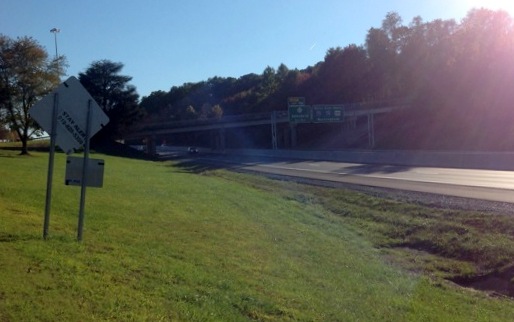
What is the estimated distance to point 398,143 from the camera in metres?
79.9

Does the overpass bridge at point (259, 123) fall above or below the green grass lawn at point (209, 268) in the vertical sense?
above

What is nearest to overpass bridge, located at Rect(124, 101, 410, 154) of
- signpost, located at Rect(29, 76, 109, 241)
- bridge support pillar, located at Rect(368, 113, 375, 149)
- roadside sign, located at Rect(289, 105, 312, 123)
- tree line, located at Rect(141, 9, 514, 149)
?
bridge support pillar, located at Rect(368, 113, 375, 149)

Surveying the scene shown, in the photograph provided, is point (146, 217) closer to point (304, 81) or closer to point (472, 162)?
point (472, 162)

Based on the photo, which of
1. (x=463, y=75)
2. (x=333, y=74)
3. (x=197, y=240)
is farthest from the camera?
(x=333, y=74)

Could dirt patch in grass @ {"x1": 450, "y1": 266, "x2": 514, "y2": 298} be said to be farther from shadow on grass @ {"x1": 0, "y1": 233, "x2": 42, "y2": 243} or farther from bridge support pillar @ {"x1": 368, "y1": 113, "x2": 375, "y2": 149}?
bridge support pillar @ {"x1": 368, "y1": 113, "x2": 375, "y2": 149}

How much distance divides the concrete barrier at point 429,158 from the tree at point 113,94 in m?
26.9

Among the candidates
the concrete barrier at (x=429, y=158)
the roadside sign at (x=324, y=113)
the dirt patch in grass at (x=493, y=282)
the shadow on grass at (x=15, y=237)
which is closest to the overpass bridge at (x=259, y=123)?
the roadside sign at (x=324, y=113)

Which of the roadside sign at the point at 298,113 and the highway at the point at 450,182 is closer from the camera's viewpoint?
the highway at the point at 450,182

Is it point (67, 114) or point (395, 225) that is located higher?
point (67, 114)

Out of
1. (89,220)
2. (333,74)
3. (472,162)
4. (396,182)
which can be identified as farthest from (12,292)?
(333,74)

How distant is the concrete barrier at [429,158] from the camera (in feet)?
145

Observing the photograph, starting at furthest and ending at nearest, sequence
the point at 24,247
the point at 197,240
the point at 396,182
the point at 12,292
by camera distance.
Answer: the point at 396,182 → the point at 197,240 → the point at 24,247 → the point at 12,292

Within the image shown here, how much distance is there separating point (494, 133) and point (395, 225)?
4935 cm

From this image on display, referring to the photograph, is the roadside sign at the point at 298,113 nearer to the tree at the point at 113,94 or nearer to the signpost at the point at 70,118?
the tree at the point at 113,94
